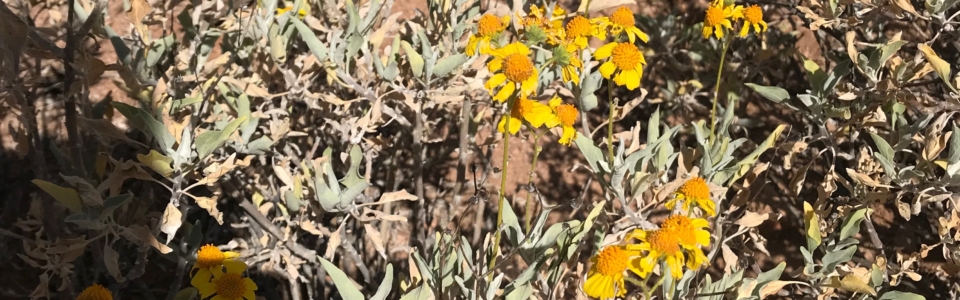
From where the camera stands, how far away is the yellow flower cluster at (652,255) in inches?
38.1

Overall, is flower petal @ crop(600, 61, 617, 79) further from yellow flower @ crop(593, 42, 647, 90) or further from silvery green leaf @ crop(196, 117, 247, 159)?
silvery green leaf @ crop(196, 117, 247, 159)

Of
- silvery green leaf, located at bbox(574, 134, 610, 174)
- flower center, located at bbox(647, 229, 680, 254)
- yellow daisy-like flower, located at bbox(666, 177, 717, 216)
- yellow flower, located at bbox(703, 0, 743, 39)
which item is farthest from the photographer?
yellow flower, located at bbox(703, 0, 743, 39)

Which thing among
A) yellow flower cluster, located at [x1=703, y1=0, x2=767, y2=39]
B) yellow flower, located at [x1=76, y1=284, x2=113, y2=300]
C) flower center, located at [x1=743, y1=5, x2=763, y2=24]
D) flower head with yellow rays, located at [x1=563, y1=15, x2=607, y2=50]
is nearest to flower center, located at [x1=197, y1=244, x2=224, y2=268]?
yellow flower, located at [x1=76, y1=284, x2=113, y2=300]

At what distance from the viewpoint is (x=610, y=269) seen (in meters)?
1.00

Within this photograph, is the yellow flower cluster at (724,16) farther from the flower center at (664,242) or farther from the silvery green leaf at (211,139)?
the silvery green leaf at (211,139)

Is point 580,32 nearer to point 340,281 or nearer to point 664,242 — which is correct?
point 664,242

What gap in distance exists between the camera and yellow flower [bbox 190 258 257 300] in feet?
4.05

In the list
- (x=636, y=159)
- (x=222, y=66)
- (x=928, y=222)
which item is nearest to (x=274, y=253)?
(x=222, y=66)

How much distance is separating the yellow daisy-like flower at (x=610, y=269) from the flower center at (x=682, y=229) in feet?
0.18

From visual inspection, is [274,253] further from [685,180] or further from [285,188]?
[685,180]

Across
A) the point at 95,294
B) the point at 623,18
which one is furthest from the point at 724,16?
the point at 95,294

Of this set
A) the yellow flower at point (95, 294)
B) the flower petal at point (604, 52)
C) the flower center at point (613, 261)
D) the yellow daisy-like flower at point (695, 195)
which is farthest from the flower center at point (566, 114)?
the yellow flower at point (95, 294)

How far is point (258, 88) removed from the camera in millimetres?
1493

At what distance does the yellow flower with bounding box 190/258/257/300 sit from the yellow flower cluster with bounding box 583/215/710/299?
592 millimetres
